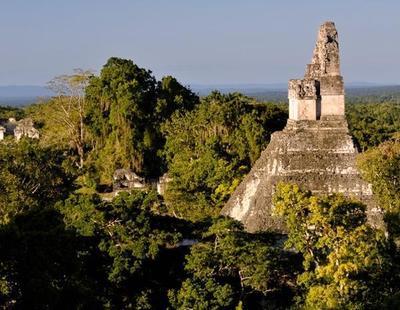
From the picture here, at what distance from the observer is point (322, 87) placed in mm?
17078

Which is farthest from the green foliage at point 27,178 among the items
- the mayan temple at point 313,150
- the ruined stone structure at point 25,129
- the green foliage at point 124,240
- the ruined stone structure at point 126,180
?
the ruined stone structure at point 25,129

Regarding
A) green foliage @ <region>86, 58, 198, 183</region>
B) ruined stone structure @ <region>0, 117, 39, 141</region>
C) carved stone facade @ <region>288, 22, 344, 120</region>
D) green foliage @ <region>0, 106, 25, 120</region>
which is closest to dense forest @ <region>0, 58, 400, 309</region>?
carved stone facade @ <region>288, 22, 344, 120</region>

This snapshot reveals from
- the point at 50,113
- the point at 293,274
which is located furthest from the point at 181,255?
the point at 50,113

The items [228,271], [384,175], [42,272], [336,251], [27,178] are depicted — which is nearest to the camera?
[42,272]

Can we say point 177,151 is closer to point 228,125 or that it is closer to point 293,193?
point 228,125

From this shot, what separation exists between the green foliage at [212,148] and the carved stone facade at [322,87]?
4.69 meters

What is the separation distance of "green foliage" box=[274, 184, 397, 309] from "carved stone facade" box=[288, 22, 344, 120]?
4010 millimetres

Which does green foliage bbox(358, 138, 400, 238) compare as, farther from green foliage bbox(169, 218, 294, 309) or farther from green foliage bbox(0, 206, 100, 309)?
green foliage bbox(0, 206, 100, 309)

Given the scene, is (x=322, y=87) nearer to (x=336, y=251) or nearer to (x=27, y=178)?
(x=336, y=251)

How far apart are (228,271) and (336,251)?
226 centimetres

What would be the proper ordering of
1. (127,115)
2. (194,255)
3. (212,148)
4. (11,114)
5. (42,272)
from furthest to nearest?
(11,114)
(127,115)
(212,148)
(194,255)
(42,272)

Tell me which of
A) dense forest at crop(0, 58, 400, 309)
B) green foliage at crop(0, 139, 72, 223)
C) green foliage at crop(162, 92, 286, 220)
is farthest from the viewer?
green foliage at crop(162, 92, 286, 220)

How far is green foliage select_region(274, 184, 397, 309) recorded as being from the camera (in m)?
12.0

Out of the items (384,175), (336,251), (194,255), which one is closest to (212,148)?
(384,175)
